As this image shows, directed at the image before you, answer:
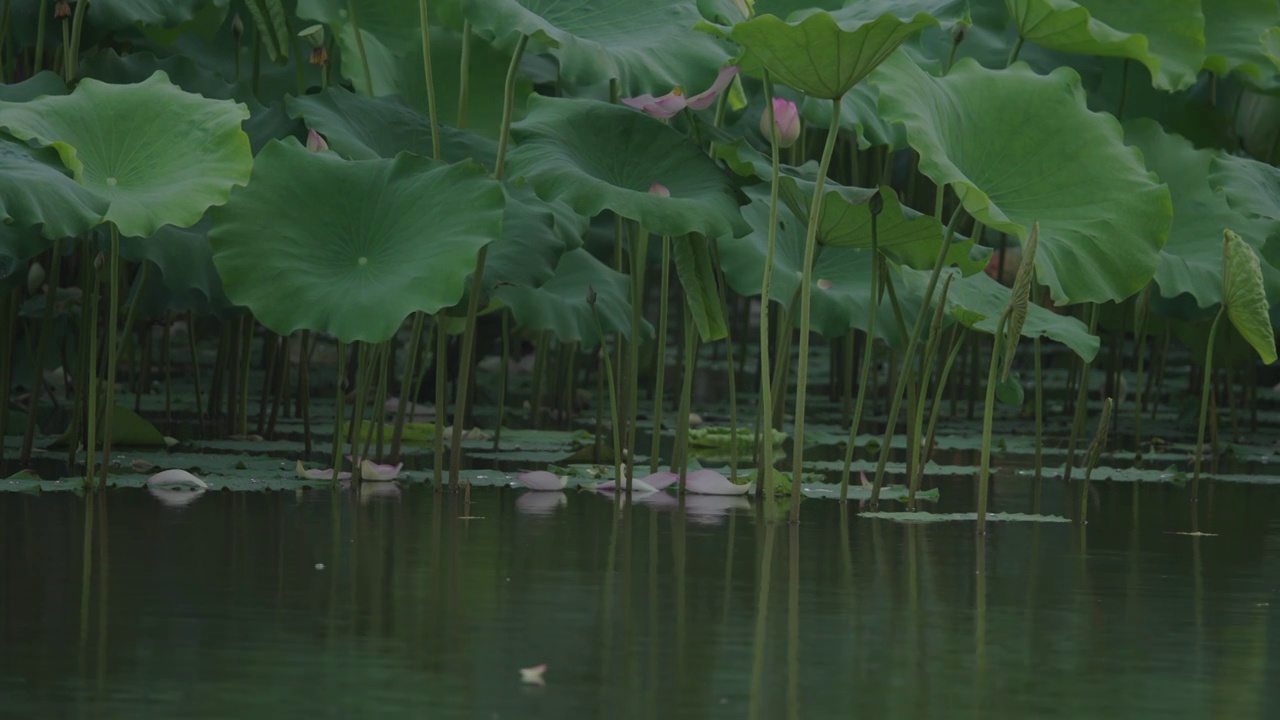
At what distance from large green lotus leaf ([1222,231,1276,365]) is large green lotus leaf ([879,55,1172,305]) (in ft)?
0.63

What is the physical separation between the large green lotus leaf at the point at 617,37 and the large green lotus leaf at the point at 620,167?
66 mm

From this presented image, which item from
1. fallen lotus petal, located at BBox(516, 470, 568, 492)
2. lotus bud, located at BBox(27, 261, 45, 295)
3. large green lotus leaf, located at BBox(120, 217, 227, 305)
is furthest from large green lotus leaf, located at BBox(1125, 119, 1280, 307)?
lotus bud, located at BBox(27, 261, 45, 295)

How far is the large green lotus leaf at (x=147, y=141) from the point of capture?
239 centimetres

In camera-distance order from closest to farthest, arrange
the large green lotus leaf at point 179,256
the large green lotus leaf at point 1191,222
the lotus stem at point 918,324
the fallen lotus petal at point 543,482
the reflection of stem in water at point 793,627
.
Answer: the reflection of stem in water at point 793,627 → the lotus stem at point 918,324 → the large green lotus leaf at point 179,256 → the fallen lotus petal at point 543,482 → the large green lotus leaf at point 1191,222

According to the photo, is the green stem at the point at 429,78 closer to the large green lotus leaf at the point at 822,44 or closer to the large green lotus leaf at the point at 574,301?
the large green lotus leaf at the point at 574,301

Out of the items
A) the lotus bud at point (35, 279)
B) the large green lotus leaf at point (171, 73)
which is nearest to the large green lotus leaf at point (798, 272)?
the large green lotus leaf at point (171, 73)

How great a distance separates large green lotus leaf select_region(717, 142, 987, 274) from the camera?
241 cm

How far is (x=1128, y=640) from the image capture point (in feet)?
5.15

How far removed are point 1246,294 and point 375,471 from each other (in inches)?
51.6

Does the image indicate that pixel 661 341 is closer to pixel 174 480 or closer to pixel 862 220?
pixel 862 220

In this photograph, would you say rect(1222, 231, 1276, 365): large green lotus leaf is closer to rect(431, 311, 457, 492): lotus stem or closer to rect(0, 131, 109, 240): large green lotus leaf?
rect(431, 311, 457, 492): lotus stem

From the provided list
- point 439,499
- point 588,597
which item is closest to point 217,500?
point 439,499

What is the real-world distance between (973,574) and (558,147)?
933 millimetres

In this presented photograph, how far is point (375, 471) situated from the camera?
2740mm
